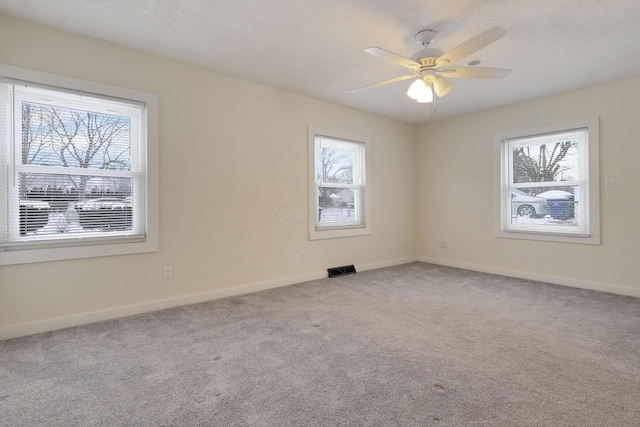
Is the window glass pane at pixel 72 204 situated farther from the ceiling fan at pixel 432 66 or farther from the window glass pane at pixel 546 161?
the window glass pane at pixel 546 161

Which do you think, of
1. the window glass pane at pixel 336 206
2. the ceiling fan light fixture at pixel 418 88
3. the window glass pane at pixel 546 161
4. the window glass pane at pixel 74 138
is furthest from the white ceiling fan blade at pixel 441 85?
the window glass pane at pixel 74 138

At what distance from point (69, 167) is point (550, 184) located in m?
5.42

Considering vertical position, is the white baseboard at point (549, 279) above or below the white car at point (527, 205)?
below

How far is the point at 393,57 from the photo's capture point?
240 cm

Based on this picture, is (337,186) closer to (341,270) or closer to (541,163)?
(341,270)

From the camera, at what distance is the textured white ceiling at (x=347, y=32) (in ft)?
7.63

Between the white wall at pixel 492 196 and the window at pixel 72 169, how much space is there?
4356 mm

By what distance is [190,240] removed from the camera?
3316 millimetres

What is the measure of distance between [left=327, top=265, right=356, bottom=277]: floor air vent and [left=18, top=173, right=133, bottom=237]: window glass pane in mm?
2554

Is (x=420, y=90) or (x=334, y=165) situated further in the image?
(x=334, y=165)

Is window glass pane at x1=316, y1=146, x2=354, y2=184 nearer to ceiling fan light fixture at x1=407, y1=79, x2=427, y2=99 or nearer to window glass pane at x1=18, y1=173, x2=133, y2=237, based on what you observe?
ceiling fan light fixture at x1=407, y1=79, x2=427, y2=99

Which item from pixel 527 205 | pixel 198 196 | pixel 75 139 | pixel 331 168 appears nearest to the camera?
pixel 75 139

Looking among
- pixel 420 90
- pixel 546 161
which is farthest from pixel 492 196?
pixel 420 90

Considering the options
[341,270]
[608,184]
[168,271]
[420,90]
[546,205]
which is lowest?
[341,270]
